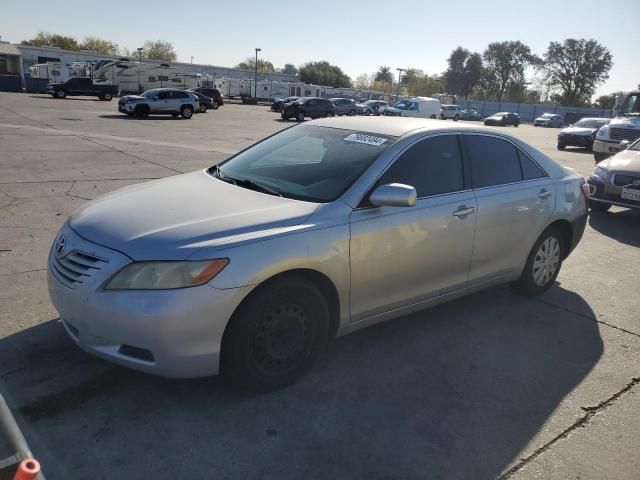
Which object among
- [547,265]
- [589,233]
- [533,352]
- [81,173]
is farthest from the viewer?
[81,173]

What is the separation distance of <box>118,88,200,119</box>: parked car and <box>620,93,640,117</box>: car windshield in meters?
21.3

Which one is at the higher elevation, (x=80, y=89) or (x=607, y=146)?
(x=80, y=89)

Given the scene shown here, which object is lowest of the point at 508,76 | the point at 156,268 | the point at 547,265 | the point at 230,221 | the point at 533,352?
the point at 533,352

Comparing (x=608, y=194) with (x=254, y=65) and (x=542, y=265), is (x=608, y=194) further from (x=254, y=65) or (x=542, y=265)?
(x=254, y=65)

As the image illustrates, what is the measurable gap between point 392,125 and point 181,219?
6.10ft

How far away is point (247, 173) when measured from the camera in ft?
13.0

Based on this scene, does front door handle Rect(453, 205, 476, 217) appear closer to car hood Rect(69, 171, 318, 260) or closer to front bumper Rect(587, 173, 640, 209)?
car hood Rect(69, 171, 318, 260)

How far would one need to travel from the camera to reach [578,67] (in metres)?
87.9

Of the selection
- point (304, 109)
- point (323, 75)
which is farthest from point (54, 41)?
point (304, 109)

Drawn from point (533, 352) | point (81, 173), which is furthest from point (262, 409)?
point (81, 173)

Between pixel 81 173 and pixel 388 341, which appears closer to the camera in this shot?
pixel 388 341

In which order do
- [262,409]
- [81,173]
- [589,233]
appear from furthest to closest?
1. [81,173]
2. [589,233]
3. [262,409]

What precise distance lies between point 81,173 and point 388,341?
25.6 feet

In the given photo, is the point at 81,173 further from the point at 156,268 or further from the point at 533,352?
the point at 533,352
